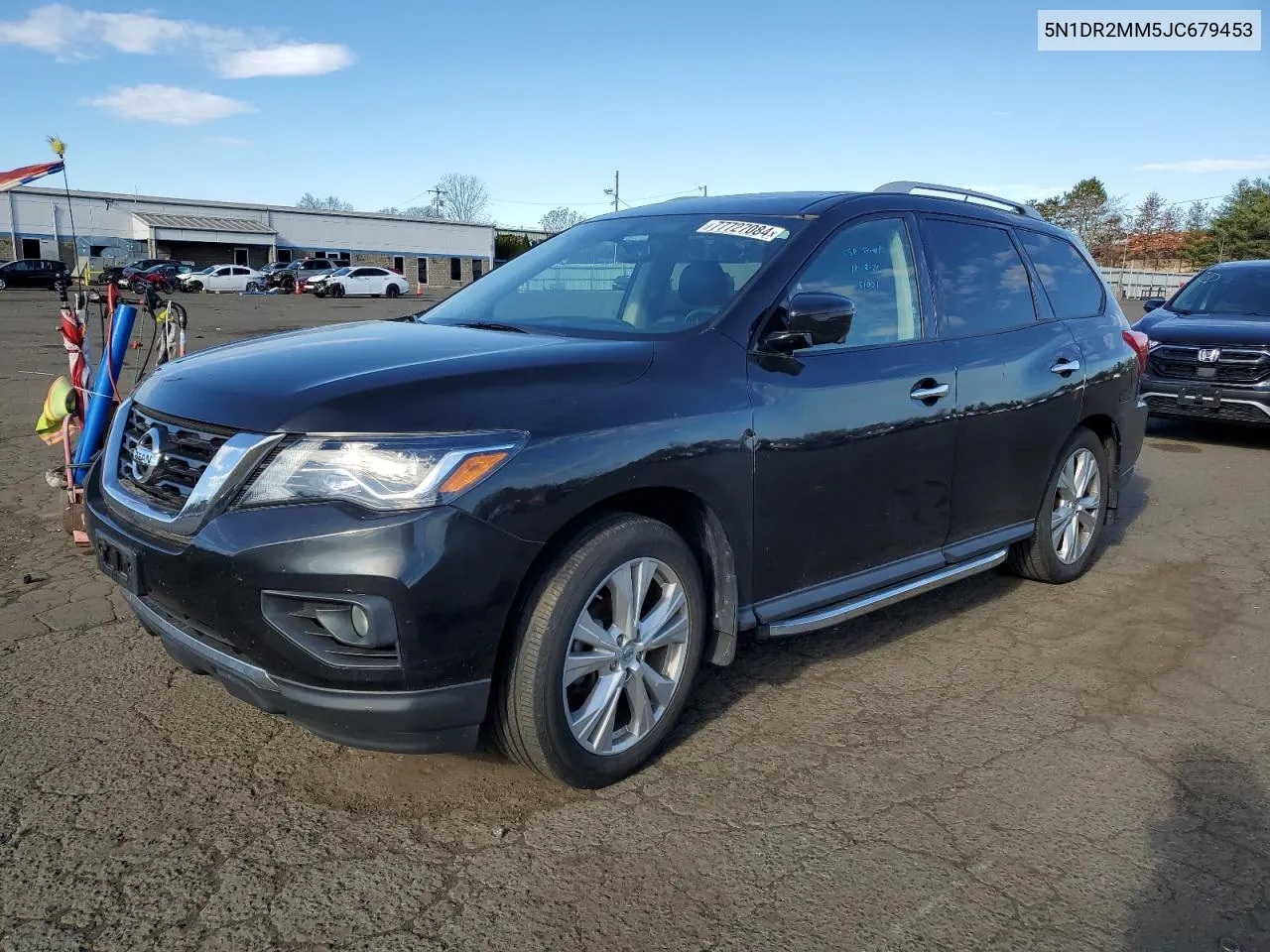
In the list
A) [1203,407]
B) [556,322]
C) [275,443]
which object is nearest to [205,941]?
[275,443]

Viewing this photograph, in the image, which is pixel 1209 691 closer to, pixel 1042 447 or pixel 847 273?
pixel 1042 447

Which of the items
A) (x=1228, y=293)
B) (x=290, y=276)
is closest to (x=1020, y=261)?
(x=1228, y=293)

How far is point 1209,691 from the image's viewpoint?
3994mm

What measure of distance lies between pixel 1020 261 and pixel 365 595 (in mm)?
3701

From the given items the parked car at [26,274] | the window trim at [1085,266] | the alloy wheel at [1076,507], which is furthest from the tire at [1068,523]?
the parked car at [26,274]

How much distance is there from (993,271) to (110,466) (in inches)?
146

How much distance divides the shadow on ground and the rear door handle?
153cm

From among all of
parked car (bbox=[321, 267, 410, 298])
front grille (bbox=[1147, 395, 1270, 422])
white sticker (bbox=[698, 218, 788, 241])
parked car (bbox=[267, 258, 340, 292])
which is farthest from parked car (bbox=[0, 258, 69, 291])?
white sticker (bbox=[698, 218, 788, 241])

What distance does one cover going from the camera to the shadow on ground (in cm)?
248

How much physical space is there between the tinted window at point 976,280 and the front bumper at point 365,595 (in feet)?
7.93

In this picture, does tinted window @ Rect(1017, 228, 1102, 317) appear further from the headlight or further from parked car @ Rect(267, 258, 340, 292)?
parked car @ Rect(267, 258, 340, 292)

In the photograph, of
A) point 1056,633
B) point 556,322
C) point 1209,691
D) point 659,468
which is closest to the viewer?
point 659,468

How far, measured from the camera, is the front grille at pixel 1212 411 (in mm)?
8977

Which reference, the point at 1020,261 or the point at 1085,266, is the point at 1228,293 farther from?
the point at 1020,261
